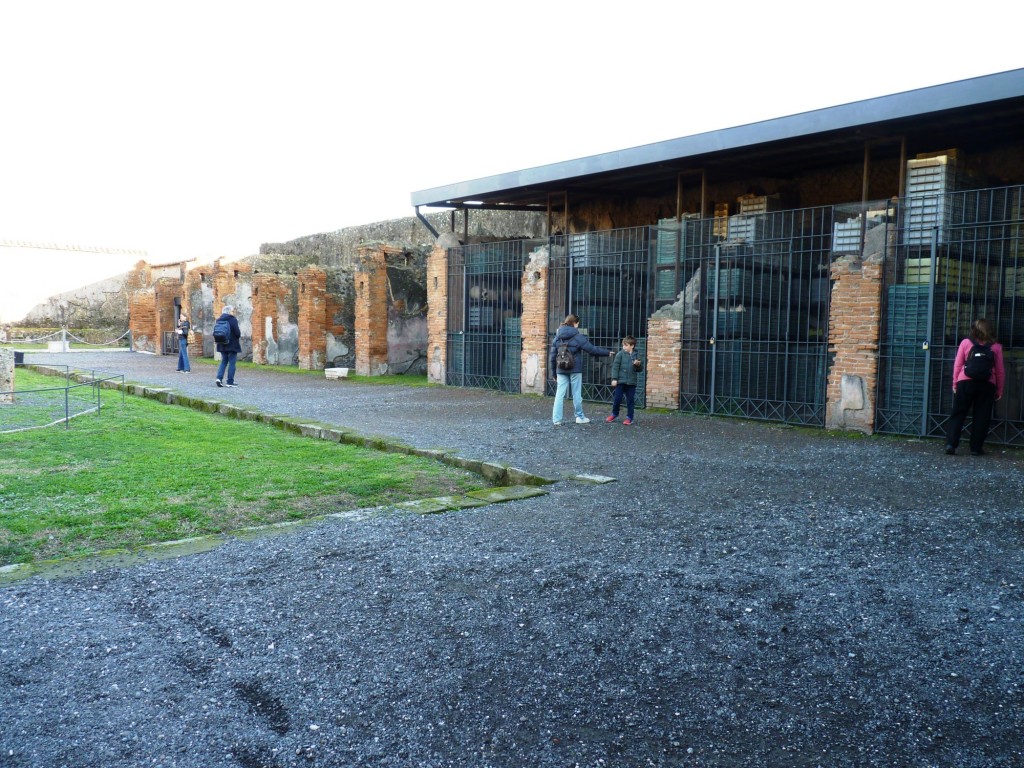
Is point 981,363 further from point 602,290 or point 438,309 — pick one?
point 438,309

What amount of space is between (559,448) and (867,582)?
4480 millimetres

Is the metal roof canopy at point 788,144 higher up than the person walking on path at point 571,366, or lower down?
higher up

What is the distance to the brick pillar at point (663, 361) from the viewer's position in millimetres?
12117

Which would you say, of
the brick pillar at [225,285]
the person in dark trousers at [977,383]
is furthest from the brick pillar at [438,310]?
the brick pillar at [225,285]

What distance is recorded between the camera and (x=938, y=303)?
30.6ft

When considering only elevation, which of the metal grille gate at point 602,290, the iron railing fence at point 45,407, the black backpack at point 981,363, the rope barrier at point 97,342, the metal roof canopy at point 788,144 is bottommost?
the iron railing fence at point 45,407

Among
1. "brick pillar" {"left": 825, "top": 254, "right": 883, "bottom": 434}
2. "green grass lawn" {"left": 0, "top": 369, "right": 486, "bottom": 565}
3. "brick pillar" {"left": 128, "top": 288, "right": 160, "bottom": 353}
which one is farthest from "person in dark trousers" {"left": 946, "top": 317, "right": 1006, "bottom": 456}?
"brick pillar" {"left": 128, "top": 288, "right": 160, "bottom": 353}

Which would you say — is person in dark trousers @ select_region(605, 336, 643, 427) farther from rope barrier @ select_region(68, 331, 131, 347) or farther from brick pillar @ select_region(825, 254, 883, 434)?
rope barrier @ select_region(68, 331, 131, 347)

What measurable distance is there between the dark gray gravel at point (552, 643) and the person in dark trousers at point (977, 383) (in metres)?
2.47

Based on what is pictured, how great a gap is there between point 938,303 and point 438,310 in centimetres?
966

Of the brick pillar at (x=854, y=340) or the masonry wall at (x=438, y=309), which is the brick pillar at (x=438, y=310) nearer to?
the masonry wall at (x=438, y=309)

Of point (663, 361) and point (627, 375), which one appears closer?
point (627, 375)

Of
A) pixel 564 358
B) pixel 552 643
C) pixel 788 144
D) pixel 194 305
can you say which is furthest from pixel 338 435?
pixel 194 305

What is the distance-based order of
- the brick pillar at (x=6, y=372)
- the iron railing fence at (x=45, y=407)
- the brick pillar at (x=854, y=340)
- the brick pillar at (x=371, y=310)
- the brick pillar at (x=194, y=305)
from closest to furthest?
the iron railing fence at (x=45, y=407), the brick pillar at (x=854, y=340), the brick pillar at (x=6, y=372), the brick pillar at (x=371, y=310), the brick pillar at (x=194, y=305)
